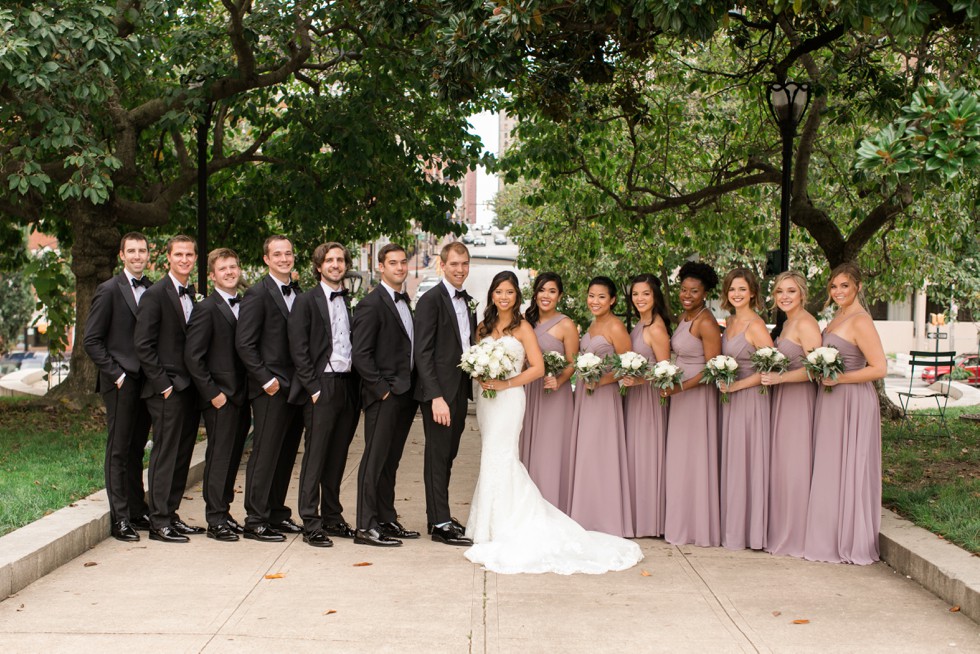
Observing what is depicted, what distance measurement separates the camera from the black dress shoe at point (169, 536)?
8047 mm

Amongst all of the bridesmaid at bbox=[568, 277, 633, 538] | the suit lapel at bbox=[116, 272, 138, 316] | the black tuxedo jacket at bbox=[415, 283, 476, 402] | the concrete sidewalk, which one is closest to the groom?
the black tuxedo jacket at bbox=[415, 283, 476, 402]

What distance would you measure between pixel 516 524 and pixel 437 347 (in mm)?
1488

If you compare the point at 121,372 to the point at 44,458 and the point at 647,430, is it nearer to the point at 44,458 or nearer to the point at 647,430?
the point at 44,458

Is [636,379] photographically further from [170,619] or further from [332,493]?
[170,619]

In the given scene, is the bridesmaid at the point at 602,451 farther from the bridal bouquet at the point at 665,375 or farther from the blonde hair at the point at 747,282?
the blonde hair at the point at 747,282

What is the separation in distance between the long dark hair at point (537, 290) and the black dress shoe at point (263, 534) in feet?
8.64

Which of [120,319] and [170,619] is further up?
[120,319]

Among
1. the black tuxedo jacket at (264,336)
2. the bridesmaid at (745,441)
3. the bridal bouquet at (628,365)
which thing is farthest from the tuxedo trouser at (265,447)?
the bridesmaid at (745,441)

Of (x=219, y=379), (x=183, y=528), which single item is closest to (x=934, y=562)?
(x=219, y=379)

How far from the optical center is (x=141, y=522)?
849cm

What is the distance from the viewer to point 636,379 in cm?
836

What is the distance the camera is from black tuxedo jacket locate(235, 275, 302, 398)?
7.93 meters

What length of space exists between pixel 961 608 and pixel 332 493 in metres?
4.65

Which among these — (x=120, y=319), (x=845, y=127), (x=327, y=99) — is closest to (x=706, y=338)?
(x=120, y=319)
